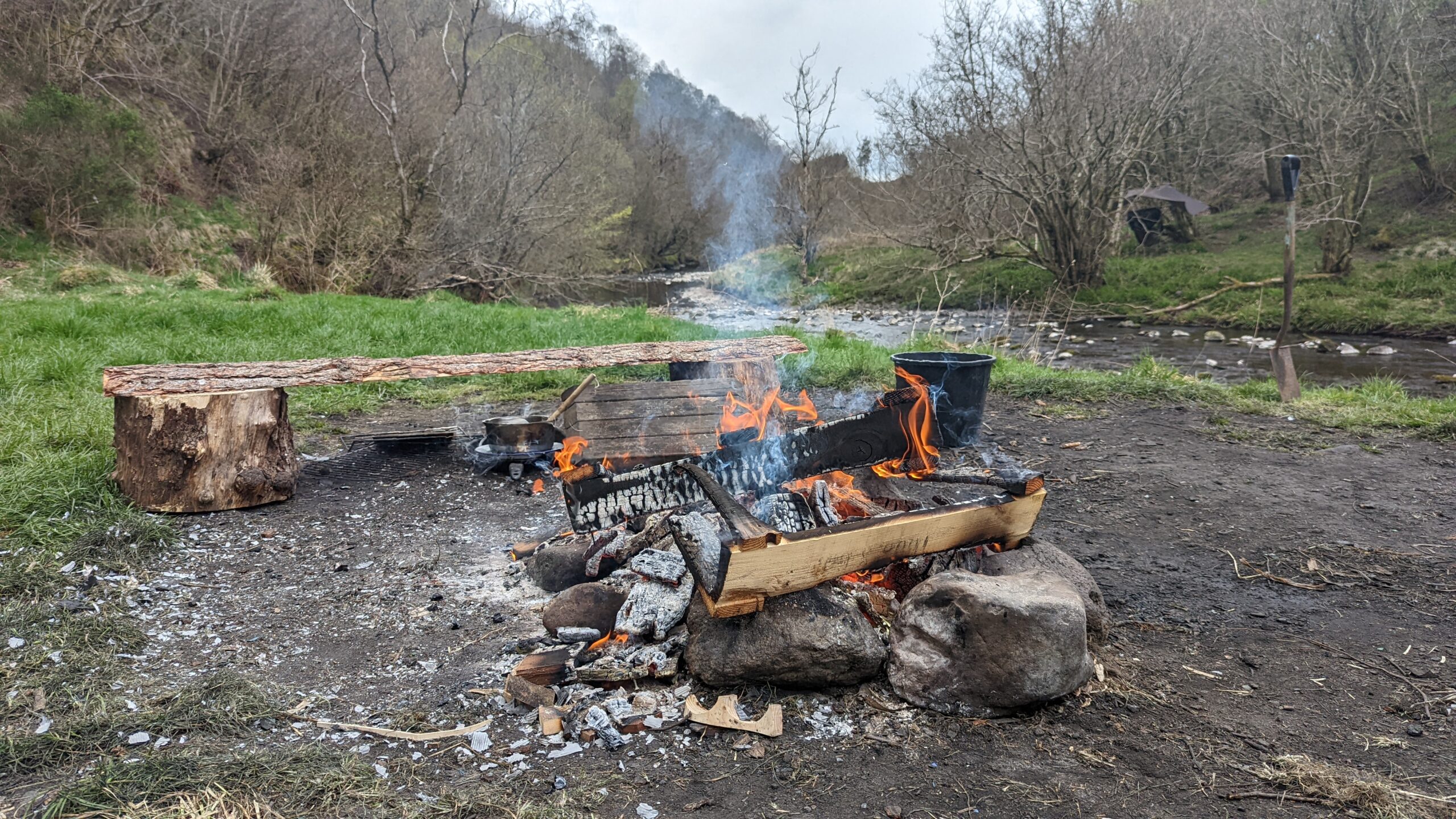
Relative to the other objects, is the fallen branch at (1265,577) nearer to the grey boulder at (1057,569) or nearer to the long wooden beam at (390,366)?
the grey boulder at (1057,569)

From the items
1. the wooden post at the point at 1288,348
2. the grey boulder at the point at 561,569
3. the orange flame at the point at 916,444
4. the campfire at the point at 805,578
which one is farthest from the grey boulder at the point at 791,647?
the wooden post at the point at 1288,348

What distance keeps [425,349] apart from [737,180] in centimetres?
2011

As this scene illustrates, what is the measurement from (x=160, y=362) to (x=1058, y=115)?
14.5 metres

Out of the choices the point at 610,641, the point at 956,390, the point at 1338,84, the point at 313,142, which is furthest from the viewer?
the point at 313,142

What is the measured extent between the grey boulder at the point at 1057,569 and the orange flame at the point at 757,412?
56.5 inches

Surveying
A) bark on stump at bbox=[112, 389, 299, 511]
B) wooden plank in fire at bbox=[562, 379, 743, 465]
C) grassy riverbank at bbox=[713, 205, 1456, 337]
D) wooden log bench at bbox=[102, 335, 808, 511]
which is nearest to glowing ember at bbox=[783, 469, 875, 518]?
wooden plank in fire at bbox=[562, 379, 743, 465]

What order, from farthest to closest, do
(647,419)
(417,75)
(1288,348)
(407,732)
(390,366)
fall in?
(417,75) < (1288,348) < (647,419) < (390,366) < (407,732)

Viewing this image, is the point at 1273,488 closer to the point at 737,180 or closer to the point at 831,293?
the point at 831,293

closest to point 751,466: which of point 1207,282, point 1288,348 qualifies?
point 1288,348

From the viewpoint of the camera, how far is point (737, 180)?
2692 centimetres

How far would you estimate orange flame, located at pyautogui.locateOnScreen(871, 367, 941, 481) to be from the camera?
11.6 feet

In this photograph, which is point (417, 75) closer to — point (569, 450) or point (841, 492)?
point (569, 450)

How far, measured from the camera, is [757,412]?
4.72 metres

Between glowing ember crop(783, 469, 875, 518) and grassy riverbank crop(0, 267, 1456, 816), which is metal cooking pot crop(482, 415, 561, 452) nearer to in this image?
grassy riverbank crop(0, 267, 1456, 816)
